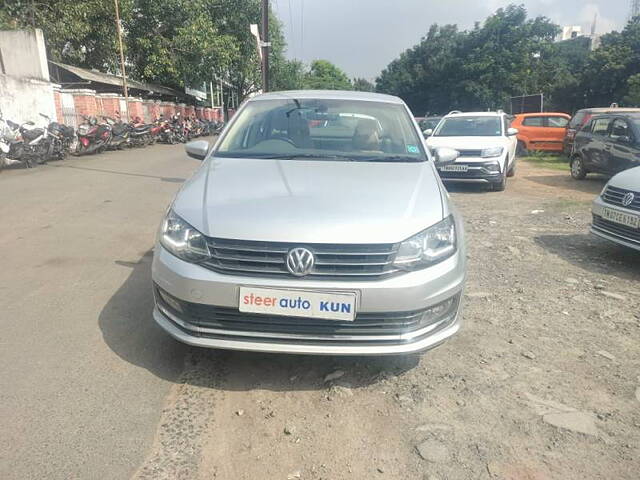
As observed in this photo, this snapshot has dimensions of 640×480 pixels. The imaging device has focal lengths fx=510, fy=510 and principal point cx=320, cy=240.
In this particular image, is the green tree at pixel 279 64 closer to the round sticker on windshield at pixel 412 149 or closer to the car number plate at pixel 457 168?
the car number plate at pixel 457 168

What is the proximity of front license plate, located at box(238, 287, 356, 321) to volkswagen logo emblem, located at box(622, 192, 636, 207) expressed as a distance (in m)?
4.04

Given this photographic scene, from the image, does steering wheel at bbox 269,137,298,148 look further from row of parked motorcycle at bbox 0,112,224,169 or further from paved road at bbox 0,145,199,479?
row of parked motorcycle at bbox 0,112,224,169

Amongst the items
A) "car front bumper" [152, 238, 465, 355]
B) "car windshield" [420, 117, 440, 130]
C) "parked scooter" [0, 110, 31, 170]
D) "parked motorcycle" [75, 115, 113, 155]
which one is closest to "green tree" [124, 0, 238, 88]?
"car windshield" [420, 117, 440, 130]

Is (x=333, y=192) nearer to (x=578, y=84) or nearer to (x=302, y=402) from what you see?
(x=302, y=402)

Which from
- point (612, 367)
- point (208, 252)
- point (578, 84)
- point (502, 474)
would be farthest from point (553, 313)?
point (578, 84)

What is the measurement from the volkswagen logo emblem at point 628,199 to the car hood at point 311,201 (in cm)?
294

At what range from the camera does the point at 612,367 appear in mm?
3164

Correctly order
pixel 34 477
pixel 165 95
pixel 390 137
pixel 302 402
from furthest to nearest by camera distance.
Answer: pixel 165 95 < pixel 390 137 < pixel 302 402 < pixel 34 477

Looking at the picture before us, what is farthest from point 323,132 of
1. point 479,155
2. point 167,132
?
point 167,132

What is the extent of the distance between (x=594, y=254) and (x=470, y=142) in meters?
4.94

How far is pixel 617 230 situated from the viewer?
5.31m

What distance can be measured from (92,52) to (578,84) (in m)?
31.0

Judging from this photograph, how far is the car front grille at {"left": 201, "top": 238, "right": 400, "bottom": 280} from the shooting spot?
252 cm

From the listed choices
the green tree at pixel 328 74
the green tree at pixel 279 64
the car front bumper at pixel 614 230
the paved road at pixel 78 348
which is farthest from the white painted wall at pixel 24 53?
the green tree at pixel 328 74
